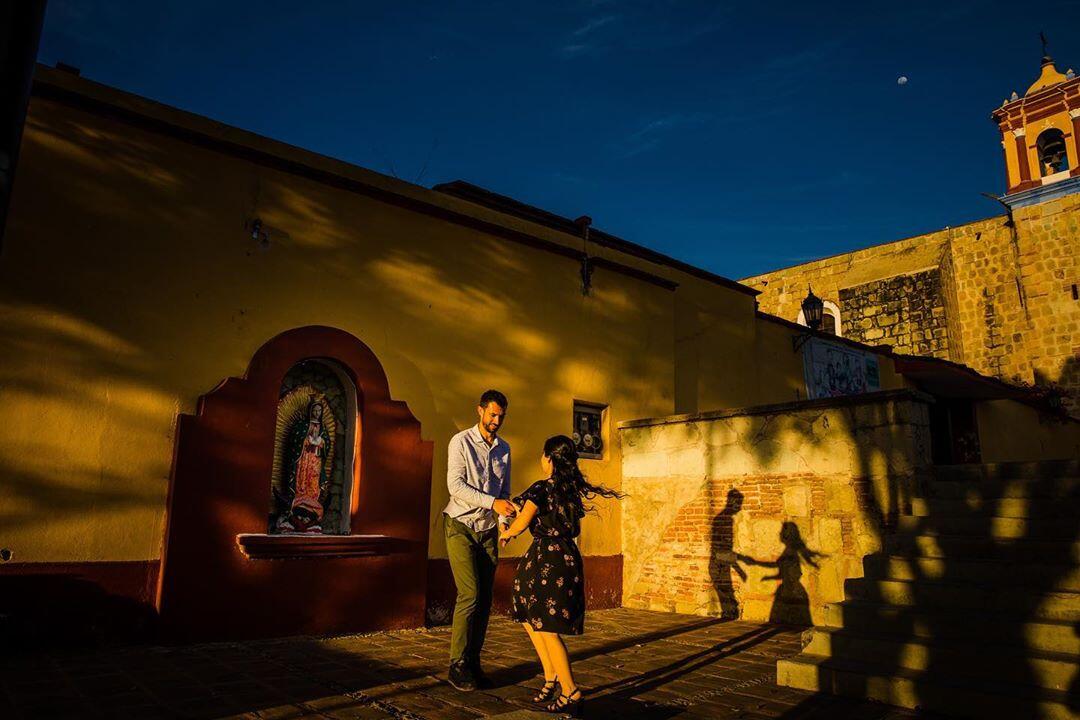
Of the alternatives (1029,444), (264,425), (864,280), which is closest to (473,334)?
(264,425)

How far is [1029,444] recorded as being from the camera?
1536 centimetres

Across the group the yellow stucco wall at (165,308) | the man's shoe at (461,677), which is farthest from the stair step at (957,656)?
the yellow stucco wall at (165,308)

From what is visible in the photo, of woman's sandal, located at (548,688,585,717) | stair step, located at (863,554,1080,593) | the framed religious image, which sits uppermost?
the framed religious image

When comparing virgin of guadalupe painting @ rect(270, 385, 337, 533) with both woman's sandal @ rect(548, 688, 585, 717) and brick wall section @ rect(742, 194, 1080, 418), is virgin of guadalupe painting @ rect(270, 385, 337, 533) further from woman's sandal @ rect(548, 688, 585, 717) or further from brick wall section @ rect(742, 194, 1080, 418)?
brick wall section @ rect(742, 194, 1080, 418)

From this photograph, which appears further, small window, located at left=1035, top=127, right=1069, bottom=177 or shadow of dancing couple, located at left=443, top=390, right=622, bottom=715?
small window, located at left=1035, top=127, right=1069, bottom=177

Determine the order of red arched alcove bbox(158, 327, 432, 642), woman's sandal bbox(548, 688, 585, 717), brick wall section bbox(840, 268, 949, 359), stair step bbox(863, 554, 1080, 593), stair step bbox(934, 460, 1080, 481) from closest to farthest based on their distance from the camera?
woman's sandal bbox(548, 688, 585, 717)
stair step bbox(863, 554, 1080, 593)
red arched alcove bbox(158, 327, 432, 642)
stair step bbox(934, 460, 1080, 481)
brick wall section bbox(840, 268, 949, 359)

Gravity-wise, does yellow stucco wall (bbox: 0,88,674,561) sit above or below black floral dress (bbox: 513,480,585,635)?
above

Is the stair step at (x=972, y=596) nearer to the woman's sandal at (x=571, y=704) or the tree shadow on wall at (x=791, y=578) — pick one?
the tree shadow on wall at (x=791, y=578)

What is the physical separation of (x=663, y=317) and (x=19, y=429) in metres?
7.76

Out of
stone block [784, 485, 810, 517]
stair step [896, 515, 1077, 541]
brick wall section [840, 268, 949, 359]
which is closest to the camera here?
stair step [896, 515, 1077, 541]

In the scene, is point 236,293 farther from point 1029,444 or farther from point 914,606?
point 1029,444

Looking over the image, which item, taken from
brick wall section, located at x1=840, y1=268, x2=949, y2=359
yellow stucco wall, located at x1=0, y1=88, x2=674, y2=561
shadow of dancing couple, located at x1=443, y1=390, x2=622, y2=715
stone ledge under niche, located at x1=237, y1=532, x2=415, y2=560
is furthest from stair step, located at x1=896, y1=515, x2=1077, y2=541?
brick wall section, located at x1=840, y1=268, x2=949, y2=359

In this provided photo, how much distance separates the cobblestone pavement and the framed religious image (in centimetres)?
312

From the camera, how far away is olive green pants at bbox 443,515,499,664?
4551 millimetres
